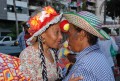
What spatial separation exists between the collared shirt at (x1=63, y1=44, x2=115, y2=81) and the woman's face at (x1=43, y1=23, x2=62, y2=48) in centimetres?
44

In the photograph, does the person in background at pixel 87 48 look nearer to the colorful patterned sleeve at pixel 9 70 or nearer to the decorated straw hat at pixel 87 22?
the decorated straw hat at pixel 87 22

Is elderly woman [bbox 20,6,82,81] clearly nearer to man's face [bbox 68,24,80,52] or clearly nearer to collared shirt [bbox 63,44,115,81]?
man's face [bbox 68,24,80,52]

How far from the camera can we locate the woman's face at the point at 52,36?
2.67 meters

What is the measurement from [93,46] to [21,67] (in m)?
0.59

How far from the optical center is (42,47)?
2.67m

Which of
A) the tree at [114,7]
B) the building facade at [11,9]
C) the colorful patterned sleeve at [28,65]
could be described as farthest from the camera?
the building facade at [11,9]

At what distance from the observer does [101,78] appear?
2176 mm

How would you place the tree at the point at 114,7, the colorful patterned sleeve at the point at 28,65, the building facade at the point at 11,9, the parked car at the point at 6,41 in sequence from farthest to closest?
the building facade at the point at 11,9 → the tree at the point at 114,7 → the parked car at the point at 6,41 → the colorful patterned sleeve at the point at 28,65

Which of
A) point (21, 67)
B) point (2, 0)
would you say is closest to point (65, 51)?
point (21, 67)

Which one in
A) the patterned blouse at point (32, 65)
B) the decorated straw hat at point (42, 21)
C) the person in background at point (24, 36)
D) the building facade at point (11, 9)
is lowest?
the building facade at point (11, 9)

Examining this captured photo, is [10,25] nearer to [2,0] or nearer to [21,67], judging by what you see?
[2,0]

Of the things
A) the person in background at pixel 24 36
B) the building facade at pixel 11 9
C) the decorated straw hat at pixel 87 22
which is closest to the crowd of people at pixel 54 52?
the decorated straw hat at pixel 87 22

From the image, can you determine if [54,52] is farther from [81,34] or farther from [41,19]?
[81,34]

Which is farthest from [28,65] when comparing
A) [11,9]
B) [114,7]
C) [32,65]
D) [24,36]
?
[11,9]
